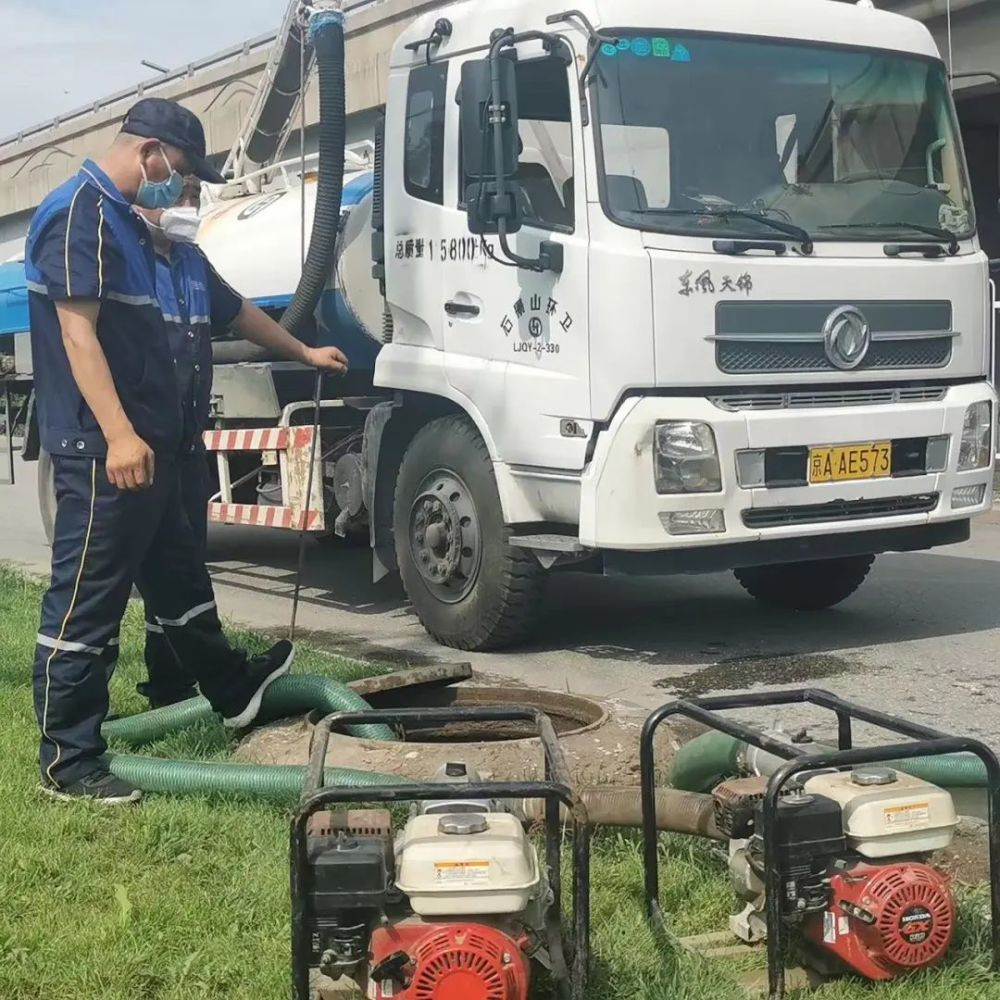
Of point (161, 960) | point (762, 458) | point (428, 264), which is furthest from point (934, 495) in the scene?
point (161, 960)

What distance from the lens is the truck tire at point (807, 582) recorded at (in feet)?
25.3

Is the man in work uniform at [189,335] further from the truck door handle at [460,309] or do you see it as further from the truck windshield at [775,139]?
the truck windshield at [775,139]

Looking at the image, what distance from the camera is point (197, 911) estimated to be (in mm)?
3463

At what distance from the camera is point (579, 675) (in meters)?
6.45

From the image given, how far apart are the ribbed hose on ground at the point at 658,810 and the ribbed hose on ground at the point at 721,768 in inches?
9.9

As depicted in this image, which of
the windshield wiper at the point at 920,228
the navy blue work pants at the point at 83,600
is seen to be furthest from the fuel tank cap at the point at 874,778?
the windshield wiper at the point at 920,228

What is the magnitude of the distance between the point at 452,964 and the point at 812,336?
424 cm

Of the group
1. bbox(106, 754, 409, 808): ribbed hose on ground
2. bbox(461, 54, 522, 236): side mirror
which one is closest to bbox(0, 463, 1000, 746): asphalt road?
bbox(106, 754, 409, 808): ribbed hose on ground

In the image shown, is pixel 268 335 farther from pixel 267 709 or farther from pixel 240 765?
pixel 240 765

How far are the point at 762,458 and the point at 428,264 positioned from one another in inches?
73.8

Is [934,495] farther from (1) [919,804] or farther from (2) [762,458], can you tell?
(1) [919,804]

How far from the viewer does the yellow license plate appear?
635 cm

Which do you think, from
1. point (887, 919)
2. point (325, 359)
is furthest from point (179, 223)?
point (887, 919)

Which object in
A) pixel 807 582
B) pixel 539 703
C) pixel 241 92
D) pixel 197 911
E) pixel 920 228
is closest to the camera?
pixel 197 911
